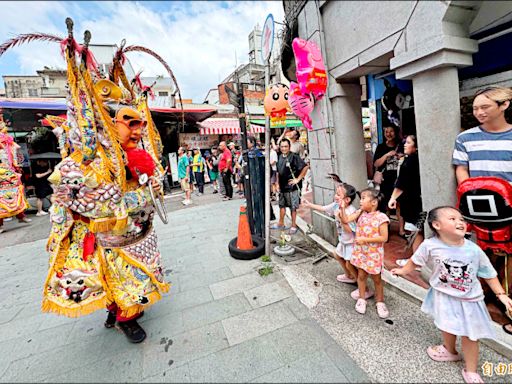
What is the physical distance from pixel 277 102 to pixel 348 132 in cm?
115

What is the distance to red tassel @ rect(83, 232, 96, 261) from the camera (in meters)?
2.10

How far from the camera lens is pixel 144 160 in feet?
7.51

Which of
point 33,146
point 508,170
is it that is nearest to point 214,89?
point 33,146

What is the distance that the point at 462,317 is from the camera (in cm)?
173

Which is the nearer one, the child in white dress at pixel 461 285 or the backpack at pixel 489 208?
the child in white dress at pixel 461 285

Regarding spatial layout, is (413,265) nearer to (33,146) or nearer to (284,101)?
(284,101)

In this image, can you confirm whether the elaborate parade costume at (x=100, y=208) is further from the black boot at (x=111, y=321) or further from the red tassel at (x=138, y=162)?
the black boot at (x=111, y=321)

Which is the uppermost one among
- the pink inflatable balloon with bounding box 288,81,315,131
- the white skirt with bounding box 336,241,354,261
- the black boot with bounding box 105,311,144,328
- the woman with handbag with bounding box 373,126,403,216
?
the pink inflatable balloon with bounding box 288,81,315,131

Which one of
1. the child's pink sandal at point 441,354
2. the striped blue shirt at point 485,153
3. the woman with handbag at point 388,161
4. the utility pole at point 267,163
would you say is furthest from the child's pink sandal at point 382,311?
the woman with handbag at point 388,161

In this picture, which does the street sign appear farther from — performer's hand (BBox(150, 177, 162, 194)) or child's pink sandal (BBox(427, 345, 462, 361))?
child's pink sandal (BBox(427, 345, 462, 361))

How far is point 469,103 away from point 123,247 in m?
5.11

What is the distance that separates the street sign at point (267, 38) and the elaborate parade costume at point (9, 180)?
7401mm

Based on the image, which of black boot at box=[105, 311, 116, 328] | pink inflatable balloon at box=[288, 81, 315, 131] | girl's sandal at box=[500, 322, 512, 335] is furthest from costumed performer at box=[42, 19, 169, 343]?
girl's sandal at box=[500, 322, 512, 335]

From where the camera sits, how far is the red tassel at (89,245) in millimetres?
2096
